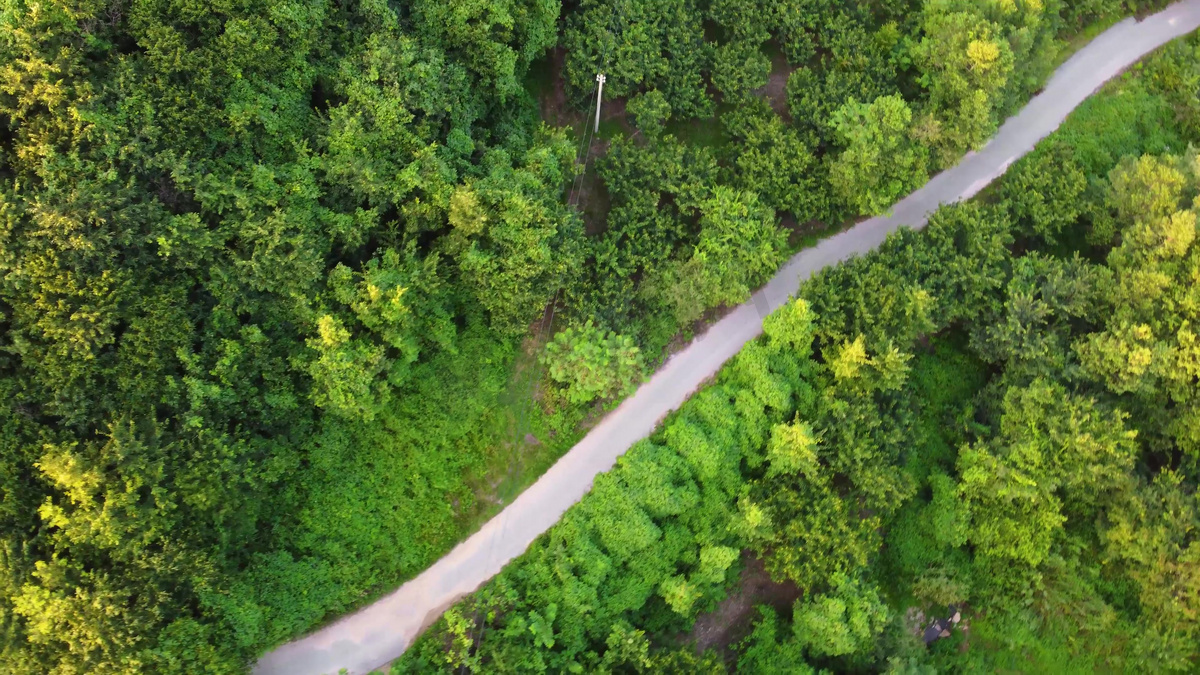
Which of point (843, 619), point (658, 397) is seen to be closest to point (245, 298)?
point (658, 397)

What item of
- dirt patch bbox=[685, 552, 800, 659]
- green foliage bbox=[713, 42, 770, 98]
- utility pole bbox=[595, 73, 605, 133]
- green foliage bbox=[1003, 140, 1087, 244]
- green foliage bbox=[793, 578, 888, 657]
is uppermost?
green foliage bbox=[713, 42, 770, 98]

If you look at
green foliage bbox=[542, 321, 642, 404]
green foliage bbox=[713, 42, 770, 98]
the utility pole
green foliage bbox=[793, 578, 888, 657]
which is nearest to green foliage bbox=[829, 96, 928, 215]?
green foliage bbox=[713, 42, 770, 98]

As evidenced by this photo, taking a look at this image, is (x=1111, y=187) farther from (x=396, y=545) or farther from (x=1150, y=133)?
(x=396, y=545)

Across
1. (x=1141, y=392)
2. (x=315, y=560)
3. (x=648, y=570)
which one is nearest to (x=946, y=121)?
(x=1141, y=392)

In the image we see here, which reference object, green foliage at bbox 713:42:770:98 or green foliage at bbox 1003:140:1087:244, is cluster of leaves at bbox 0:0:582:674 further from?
green foliage at bbox 1003:140:1087:244

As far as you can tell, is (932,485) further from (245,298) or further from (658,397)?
(245,298)

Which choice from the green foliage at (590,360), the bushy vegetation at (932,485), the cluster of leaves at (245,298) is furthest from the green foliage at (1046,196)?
the cluster of leaves at (245,298)

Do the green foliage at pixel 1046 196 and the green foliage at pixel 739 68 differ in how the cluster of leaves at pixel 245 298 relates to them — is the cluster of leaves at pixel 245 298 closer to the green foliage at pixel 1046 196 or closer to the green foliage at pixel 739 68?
the green foliage at pixel 739 68
